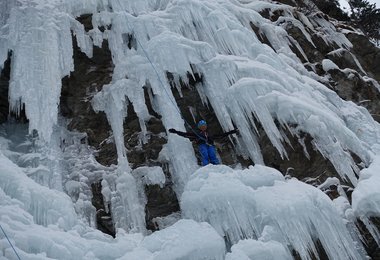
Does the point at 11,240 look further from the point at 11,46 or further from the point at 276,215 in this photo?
the point at 11,46

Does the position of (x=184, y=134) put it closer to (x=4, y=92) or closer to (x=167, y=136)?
(x=167, y=136)

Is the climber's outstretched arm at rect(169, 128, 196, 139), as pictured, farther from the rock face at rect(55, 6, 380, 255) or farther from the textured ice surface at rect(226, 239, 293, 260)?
the textured ice surface at rect(226, 239, 293, 260)

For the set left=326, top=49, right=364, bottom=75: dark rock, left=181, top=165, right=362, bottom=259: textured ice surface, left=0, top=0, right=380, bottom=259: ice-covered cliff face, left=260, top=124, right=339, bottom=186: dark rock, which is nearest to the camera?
left=0, top=0, right=380, bottom=259: ice-covered cliff face

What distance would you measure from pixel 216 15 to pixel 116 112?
→ 11.3 feet

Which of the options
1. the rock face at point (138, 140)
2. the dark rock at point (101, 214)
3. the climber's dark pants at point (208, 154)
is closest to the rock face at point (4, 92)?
the rock face at point (138, 140)

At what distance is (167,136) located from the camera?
8.12 metres

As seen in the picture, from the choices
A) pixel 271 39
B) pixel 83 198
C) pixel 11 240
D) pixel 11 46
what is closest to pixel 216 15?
pixel 271 39

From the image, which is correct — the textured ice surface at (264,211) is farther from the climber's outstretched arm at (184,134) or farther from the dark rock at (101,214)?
the dark rock at (101,214)

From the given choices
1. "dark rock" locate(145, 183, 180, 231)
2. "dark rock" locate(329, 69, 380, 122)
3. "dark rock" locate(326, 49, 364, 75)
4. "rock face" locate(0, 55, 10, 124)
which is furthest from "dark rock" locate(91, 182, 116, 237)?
"dark rock" locate(326, 49, 364, 75)

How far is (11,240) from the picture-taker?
5.04 meters

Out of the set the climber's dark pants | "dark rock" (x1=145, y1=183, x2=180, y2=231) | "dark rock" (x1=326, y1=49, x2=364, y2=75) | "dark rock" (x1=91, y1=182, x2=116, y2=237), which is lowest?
"dark rock" (x1=91, y1=182, x2=116, y2=237)

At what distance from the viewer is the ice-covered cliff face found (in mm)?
5957

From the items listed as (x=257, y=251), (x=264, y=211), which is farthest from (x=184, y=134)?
(x=257, y=251)

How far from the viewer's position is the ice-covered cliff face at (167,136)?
5.96 metres
